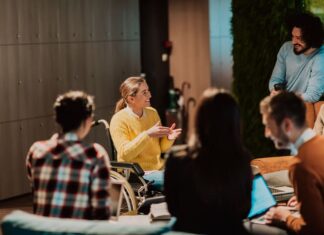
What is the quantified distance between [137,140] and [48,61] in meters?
3.32

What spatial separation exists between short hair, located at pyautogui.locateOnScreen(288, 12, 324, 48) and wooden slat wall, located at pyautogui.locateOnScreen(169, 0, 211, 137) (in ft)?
16.0

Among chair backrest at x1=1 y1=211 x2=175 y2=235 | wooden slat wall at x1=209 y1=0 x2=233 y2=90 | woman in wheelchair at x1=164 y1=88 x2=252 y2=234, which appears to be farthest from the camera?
wooden slat wall at x1=209 y1=0 x2=233 y2=90

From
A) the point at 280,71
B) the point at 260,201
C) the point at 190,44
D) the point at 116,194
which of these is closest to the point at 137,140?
the point at 116,194

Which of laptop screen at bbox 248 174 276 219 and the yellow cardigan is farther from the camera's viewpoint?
the yellow cardigan

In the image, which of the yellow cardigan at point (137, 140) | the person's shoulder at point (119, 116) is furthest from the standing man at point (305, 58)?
the person's shoulder at point (119, 116)

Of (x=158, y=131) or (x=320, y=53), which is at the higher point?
(x=320, y=53)

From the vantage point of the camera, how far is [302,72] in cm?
728

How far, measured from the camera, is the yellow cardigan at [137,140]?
590 centimetres

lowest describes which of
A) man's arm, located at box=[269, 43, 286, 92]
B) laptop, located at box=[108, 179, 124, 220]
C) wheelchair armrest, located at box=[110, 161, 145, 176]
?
wheelchair armrest, located at box=[110, 161, 145, 176]

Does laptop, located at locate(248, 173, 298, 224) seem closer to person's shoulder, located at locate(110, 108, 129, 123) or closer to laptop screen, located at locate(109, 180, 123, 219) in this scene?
laptop screen, located at locate(109, 180, 123, 219)

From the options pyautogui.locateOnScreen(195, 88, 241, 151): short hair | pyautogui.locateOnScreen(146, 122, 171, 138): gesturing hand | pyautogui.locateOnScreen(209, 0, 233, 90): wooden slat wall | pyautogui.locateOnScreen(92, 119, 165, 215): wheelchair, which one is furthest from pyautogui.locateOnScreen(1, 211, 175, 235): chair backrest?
pyautogui.locateOnScreen(209, 0, 233, 90): wooden slat wall

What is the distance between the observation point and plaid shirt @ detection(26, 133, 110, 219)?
12.6ft

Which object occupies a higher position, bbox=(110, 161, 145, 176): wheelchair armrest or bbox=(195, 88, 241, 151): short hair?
bbox=(195, 88, 241, 151): short hair

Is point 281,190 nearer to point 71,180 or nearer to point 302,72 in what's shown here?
point 71,180
